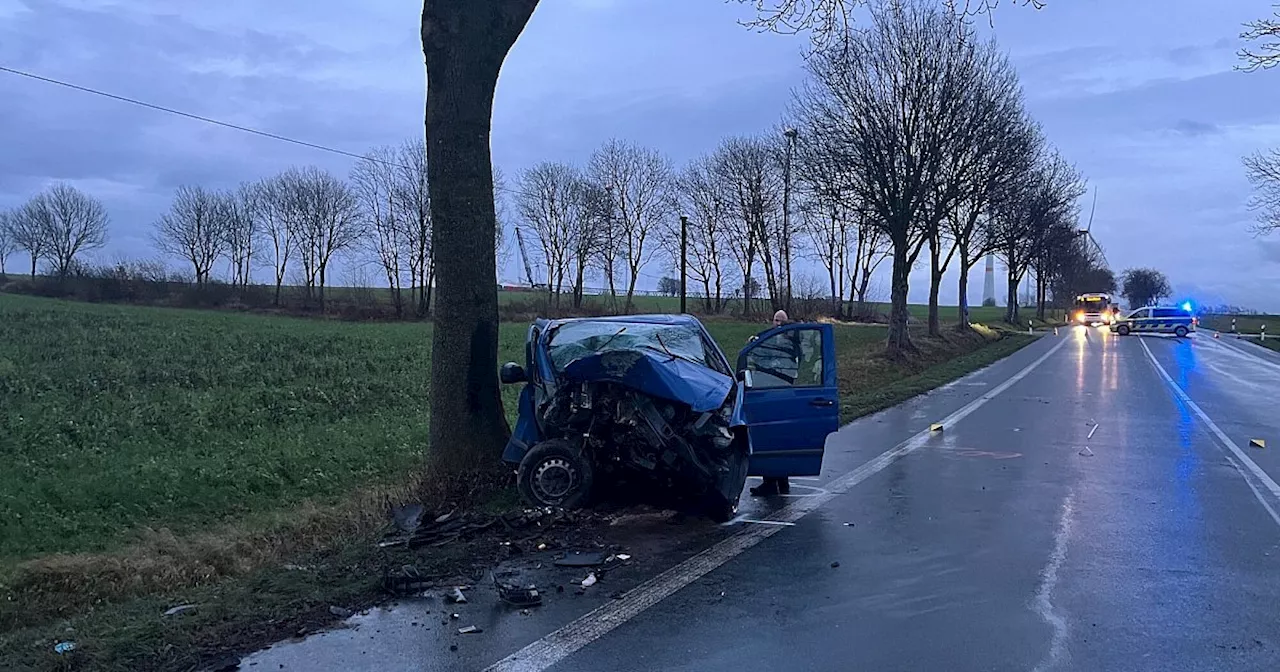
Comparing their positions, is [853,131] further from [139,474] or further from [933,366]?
[139,474]

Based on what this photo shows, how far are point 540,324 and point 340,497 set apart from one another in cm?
391

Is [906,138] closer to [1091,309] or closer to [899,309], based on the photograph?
[899,309]

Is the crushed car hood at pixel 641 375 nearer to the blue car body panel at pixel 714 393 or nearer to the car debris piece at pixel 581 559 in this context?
the blue car body panel at pixel 714 393

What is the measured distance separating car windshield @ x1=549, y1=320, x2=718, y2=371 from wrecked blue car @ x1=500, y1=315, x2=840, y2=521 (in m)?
0.01

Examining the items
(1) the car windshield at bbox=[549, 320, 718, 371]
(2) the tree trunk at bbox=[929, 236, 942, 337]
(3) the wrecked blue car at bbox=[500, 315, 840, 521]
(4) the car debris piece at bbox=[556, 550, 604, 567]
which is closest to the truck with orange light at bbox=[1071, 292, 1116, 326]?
(2) the tree trunk at bbox=[929, 236, 942, 337]

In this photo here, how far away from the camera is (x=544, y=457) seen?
827 cm

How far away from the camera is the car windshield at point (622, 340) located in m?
8.66

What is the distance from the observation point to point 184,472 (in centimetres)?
1174

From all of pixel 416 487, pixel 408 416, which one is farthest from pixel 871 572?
pixel 408 416

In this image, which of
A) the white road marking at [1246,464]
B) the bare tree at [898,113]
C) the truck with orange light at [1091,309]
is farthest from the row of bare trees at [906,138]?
the truck with orange light at [1091,309]

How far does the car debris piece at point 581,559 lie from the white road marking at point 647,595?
531 millimetres

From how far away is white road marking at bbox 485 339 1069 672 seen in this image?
16.8ft

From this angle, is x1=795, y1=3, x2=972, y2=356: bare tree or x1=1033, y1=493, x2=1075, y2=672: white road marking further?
x1=795, y1=3, x2=972, y2=356: bare tree

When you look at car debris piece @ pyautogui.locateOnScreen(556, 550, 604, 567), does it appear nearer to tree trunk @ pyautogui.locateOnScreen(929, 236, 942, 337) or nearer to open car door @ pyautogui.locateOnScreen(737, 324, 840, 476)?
open car door @ pyautogui.locateOnScreen(737, 324, 840, 476)
